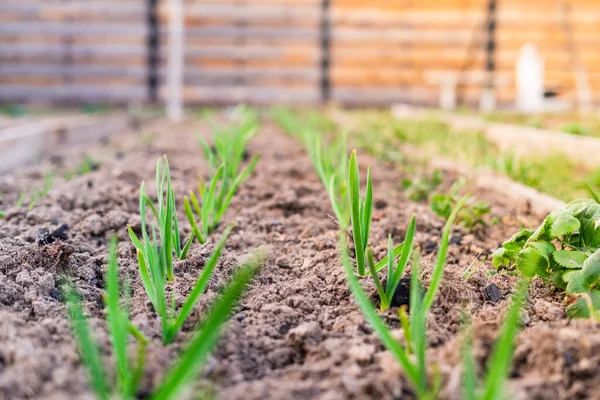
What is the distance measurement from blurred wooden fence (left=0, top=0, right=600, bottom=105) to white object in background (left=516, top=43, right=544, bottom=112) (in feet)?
1.01

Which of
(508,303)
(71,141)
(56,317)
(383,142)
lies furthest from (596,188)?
(71,141)

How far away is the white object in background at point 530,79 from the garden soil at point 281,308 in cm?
627

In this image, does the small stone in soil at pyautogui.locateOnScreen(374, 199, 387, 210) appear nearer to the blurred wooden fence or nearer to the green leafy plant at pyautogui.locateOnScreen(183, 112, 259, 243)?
the green leafy plant at pyautogui.locateOnScreen(183, 112, 259, 243)

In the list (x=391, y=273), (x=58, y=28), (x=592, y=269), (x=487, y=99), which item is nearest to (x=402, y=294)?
(x=391, y=273)

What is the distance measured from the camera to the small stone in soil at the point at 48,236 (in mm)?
1514

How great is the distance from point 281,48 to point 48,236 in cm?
718

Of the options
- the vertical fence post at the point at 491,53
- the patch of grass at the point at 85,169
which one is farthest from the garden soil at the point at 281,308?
the vertical fence post at the point at 491,53

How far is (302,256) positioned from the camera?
152 cm

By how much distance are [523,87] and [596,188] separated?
6.01 metres

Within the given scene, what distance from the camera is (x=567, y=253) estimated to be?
1.20 metres

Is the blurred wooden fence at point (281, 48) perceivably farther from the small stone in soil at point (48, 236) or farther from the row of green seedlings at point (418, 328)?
the row of green seedlings at point (418, 328)

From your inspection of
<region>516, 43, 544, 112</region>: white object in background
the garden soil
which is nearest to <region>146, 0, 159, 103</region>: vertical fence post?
<region>516, 43, 544, 112</region>: white object in background

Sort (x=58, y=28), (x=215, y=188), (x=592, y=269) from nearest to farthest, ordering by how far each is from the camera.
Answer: (x=592, y=269) → (x=215, y=188) → (x=58, y=28)

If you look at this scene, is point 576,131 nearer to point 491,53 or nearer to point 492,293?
point 492,293
